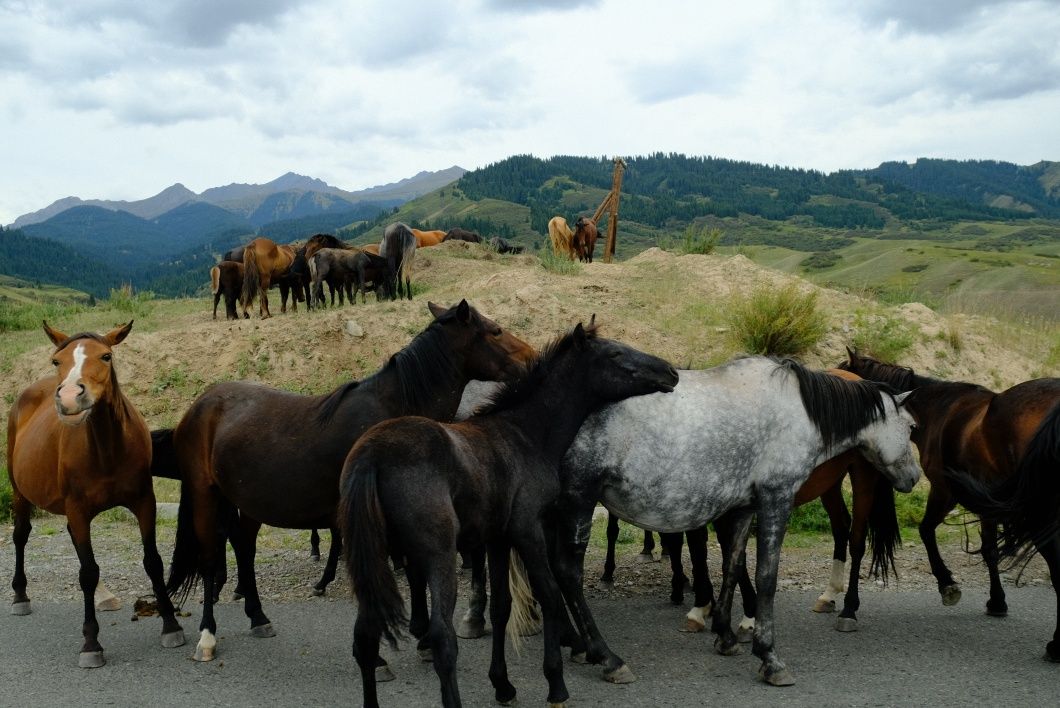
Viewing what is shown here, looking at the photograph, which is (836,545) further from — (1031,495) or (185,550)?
(185,550)

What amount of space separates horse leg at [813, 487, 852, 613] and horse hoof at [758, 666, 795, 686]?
1588mm

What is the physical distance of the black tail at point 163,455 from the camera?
260 inches

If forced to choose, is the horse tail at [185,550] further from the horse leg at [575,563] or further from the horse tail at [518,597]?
the horse leg at [575,563]

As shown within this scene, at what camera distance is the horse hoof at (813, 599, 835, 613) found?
648 cm

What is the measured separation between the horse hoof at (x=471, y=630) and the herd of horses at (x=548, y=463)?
2 centimetres

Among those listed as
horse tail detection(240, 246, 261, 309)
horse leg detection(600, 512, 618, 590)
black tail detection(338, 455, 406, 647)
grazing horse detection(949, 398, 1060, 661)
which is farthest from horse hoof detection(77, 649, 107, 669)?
horse tail detection(240, 246, 261, 309)

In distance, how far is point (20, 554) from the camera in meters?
6.84

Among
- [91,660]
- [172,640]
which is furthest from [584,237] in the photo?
[91,660]

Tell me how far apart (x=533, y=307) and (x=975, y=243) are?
3935 inches

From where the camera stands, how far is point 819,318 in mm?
13898

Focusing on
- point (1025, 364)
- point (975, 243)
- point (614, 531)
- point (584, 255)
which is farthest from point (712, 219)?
point (614, 531)

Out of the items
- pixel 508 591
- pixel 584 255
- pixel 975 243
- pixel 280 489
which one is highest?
pixel 975 243

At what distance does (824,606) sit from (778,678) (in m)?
1.66

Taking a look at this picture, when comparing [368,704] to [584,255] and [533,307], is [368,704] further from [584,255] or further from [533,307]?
[584,255]
